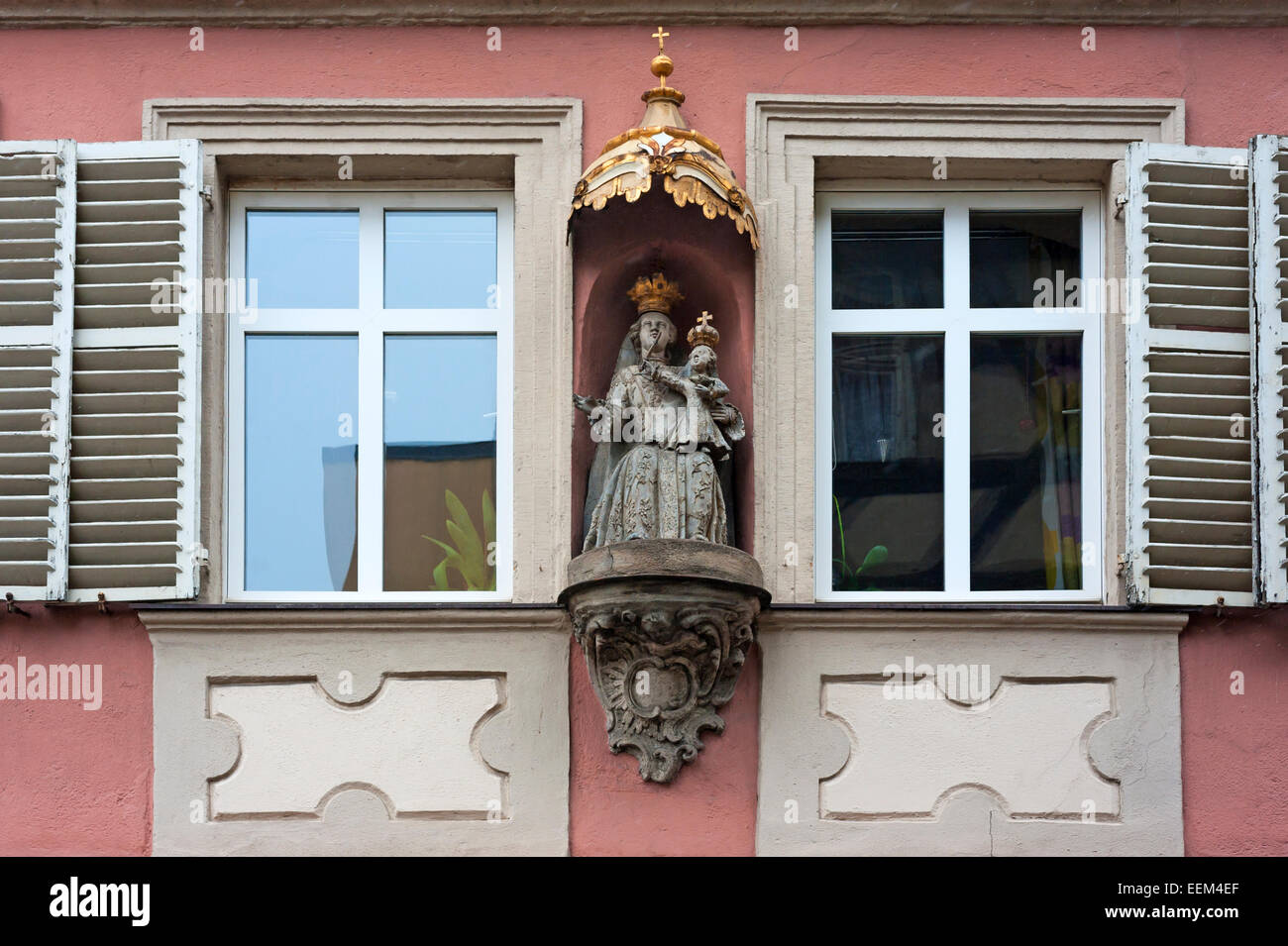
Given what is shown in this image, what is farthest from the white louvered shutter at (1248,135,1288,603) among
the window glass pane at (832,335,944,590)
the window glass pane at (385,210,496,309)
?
the window glass pane at (385,210,496,309)

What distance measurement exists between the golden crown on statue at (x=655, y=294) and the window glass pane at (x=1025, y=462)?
3.76 ft

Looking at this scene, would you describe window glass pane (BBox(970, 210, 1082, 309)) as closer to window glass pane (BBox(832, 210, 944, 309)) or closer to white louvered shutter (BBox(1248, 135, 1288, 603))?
window glass pane (BBox(832, 210, 944, 309))

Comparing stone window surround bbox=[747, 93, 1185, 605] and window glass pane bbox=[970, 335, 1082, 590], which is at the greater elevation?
stone window surround bbox=[747, 93, 1185, 605]

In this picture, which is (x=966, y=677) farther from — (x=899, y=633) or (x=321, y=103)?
(x=321, y=103)

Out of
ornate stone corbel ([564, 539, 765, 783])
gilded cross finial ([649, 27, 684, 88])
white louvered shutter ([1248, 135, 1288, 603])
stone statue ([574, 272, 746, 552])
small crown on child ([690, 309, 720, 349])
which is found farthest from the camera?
gilded cross finial ([649, 27, 684, 88])

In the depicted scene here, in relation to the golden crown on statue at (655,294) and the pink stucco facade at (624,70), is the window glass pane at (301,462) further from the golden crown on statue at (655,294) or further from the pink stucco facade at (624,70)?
the golden crown on statue at (655,294)

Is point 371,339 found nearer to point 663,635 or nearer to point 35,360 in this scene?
point 35,360

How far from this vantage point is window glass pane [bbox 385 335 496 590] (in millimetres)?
9602

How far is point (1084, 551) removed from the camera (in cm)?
957

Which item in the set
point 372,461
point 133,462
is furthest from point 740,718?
point 133,462

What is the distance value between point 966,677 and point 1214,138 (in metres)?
2.22

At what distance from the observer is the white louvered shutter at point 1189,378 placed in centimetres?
927

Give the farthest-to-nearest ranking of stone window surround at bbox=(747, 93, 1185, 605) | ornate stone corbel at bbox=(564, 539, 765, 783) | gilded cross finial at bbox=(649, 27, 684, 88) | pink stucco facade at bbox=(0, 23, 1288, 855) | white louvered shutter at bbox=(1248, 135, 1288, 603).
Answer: pink stucco facade at bbox=(0, 23, 1288, 855) < stone window surround at bbox=(747, 93, 1185, 605) < gilded cross finial at bbox=(649, 27, 684, 88) < white louvered shutter at bbox=(1248, 135, 1288, 603) < ornate stone corbel at bbox=(564, 539, 765, 783)

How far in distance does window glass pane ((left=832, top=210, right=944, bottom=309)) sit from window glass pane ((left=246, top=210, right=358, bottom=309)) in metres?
1.81
